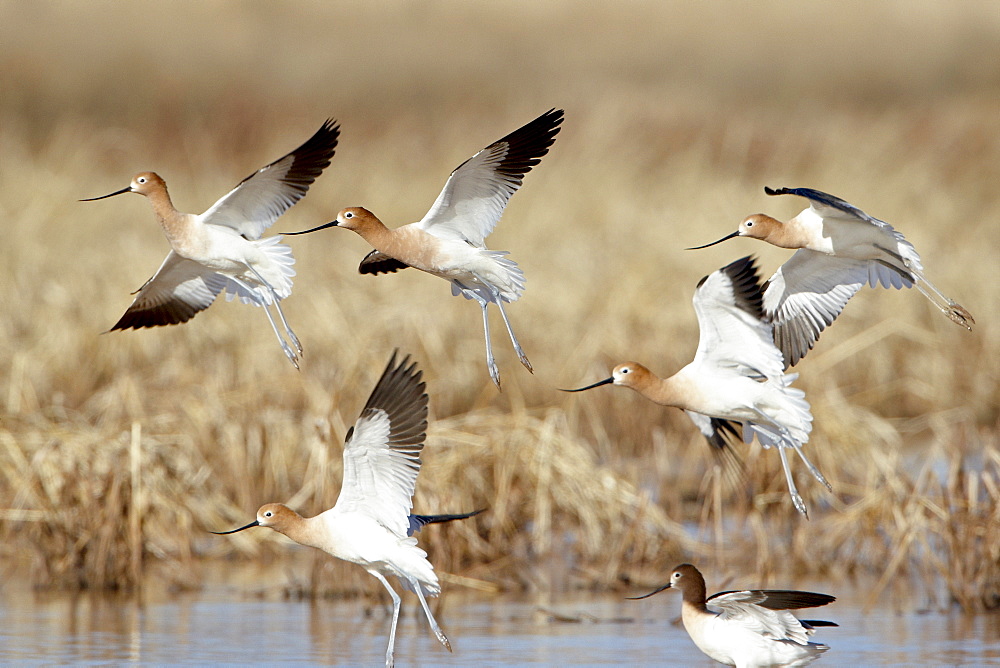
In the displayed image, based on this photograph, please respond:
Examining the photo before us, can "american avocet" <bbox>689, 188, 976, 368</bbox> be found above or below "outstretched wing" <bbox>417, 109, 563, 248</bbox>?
below

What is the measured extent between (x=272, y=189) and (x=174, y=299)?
1.08 metres

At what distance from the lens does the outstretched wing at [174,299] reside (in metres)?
8.57

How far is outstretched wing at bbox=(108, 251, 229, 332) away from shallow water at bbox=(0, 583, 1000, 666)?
178cm

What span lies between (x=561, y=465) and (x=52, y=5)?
812 inches

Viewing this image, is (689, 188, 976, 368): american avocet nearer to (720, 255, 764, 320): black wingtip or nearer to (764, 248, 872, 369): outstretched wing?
(764, 248, 872, 369): outstretched wing

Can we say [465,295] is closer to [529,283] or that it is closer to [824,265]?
[824,265]

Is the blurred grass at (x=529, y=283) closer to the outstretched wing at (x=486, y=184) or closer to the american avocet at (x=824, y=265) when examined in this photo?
the american avocet at (x=824, y=265)

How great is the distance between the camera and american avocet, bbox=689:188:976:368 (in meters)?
7.70

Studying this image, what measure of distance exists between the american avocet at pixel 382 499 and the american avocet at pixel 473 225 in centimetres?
46

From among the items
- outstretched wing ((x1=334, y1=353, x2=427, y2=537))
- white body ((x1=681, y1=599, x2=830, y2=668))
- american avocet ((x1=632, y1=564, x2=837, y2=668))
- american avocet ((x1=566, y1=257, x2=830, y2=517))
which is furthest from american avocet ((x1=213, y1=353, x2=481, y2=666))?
white body ((x1=681, y1=599, x2=830, y2=668))

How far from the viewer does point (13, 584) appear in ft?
35.0

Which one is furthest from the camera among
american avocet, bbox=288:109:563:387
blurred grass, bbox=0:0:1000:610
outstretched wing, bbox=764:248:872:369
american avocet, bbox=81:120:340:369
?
blurred grass, bbox=0:0:1000:610

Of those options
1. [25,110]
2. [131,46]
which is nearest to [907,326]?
[25,110]

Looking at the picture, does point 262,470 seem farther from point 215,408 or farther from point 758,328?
point 758,328
